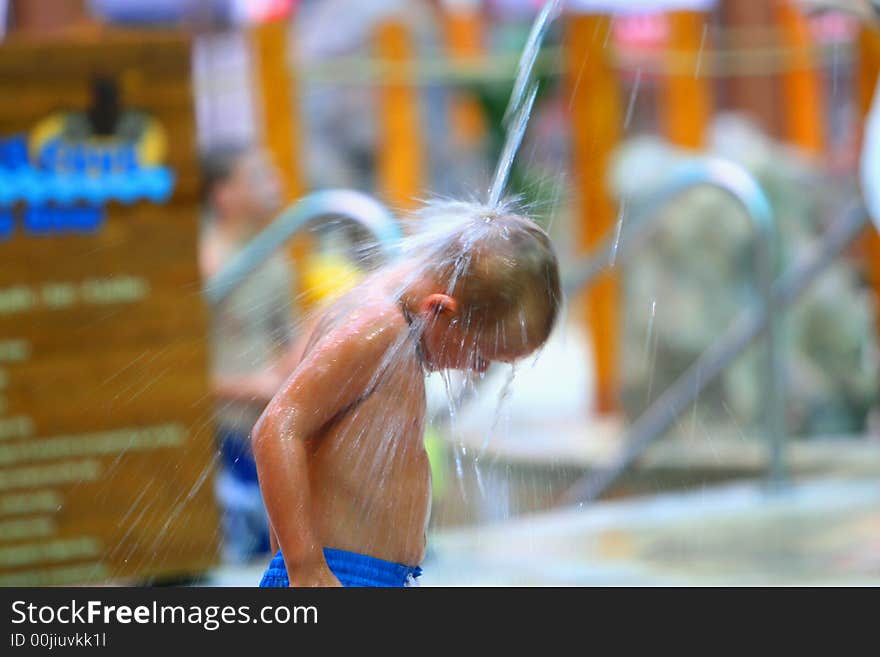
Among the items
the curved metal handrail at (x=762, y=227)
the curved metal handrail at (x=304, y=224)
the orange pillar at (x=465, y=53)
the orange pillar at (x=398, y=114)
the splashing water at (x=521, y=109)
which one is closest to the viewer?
the splashing water at (x=521, y=109)

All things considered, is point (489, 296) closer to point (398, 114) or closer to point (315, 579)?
point (315, 579)

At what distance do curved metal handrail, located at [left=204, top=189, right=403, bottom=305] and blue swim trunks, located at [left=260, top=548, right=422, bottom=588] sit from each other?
0.62 meters

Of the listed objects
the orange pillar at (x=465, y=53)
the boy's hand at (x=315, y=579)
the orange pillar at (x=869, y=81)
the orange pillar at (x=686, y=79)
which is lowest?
the boy's hand at (x=315, y=579)

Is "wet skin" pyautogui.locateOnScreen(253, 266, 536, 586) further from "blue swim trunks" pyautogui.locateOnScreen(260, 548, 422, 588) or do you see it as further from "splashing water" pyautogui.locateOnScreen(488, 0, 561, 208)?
"splashing water" pyautogui.locateOnScreen(488, 0, 561, 208)

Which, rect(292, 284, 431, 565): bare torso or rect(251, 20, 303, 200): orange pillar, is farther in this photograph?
rect(251, 20, 303, 200): orange pillar

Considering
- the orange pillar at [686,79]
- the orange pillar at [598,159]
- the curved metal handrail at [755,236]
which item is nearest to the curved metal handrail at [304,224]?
the curved metal handrail at [755,236]

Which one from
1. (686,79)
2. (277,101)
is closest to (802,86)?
(686,79)

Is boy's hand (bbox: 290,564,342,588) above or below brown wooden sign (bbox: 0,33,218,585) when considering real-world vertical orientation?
below

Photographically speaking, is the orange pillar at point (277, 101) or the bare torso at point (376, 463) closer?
the bare torso at point (376, 463)

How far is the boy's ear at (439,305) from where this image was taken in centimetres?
159

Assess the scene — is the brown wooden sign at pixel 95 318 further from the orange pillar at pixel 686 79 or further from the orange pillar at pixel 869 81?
the orange pillar at pixel 686 79

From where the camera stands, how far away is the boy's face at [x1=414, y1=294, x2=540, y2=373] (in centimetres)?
159

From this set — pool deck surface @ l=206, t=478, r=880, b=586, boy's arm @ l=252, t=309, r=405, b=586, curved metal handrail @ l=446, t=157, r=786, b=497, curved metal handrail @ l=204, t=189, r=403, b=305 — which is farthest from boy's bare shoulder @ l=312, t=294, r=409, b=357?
curved metal handrail @ l=446, t=157, r=786, b=497
